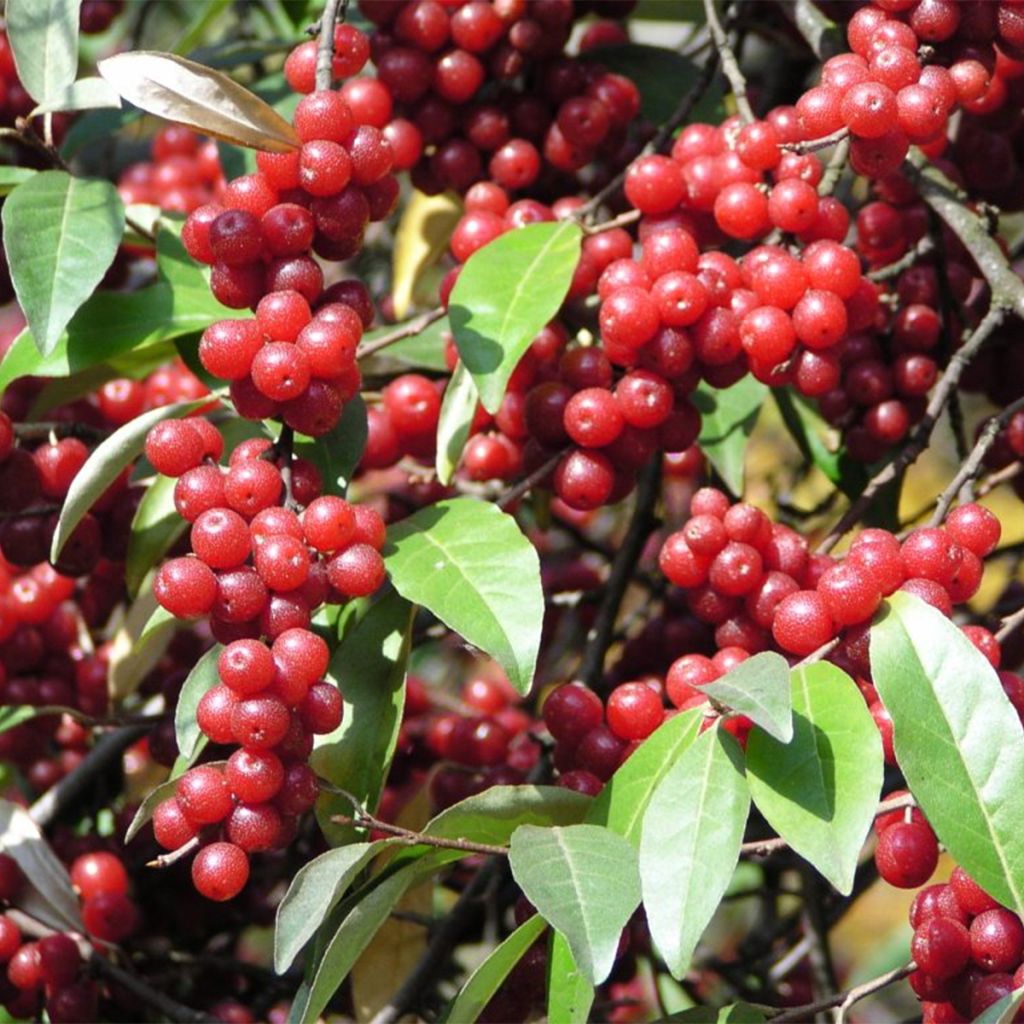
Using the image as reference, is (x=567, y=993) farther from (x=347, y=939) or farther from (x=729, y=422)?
(x=729, y=422)

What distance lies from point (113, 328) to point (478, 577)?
468 millimetres

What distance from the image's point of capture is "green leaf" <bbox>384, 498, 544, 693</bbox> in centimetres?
111

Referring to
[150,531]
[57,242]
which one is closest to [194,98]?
[57,242]

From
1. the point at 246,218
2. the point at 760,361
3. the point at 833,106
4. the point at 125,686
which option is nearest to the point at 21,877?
the point at 125,686

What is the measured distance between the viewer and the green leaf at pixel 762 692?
37.3 inches

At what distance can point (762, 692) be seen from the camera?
3.22 ft

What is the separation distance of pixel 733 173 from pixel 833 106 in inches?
6.0

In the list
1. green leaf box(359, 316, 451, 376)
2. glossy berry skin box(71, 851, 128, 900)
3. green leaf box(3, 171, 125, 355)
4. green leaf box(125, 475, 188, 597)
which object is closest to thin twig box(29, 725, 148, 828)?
glossy berry skin box(71, 851, 128, 900)

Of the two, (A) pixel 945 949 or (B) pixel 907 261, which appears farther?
(B) pixel 907 261

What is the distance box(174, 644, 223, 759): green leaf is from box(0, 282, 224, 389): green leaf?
37 centimetres

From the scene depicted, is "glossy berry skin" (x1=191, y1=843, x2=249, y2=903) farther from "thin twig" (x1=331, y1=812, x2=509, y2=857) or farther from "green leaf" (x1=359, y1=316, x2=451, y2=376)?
"green leaf" (x1=359, y1=316, x2=451, y2=376)

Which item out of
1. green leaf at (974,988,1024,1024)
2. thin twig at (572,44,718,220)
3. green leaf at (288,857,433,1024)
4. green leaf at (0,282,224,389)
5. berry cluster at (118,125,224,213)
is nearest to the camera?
green leaf at (974,988,1024,1024)

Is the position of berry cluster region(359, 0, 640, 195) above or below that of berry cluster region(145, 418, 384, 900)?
above

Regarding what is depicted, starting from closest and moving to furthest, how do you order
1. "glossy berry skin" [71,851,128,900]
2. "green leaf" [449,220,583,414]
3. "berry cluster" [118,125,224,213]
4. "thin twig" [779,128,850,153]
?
"thin twig" [779,128,850,153], "green leaf" [449,220,583,414], "glossy berry skin" [71,851,128,900], "berry cluster" [118,125,224,213]
